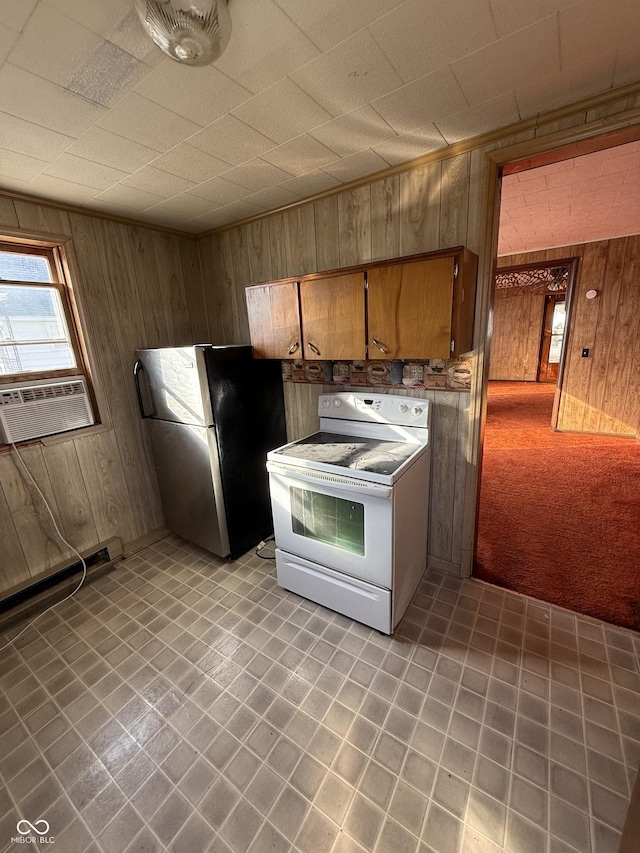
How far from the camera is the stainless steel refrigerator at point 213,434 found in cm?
222

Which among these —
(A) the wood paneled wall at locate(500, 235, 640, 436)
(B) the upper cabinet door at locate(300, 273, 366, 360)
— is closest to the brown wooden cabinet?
→ (B) the upper cabinet door at locate(300, 273, 366, 360)

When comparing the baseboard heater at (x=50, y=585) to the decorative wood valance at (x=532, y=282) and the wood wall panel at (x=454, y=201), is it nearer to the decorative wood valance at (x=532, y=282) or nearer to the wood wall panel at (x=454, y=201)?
the wood wall panel at (x=454, y=201)

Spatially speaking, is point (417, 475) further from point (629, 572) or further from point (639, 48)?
point (639, 48)

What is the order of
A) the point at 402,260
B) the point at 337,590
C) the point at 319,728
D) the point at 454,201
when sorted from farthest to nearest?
the point at 337,590, the point at 454,201, the point at 402,260, the point at 319,728

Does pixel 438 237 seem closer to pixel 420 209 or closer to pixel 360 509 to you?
pixel 420 209

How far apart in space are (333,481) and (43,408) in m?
1.87

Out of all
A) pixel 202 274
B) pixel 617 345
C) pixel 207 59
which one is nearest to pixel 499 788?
pixel 207 59

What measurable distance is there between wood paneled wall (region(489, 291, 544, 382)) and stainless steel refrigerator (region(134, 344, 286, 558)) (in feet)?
22.1

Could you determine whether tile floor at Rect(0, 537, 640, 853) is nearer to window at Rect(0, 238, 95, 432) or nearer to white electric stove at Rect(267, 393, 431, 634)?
white electric stove at Rect(267, 393, 431, 634)

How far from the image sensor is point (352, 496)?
5.68 ft

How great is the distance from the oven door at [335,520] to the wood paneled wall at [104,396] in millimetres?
1308

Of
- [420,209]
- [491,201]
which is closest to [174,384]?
[420,209]

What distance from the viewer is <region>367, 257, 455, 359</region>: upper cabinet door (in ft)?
5.32

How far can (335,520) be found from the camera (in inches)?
73.1
